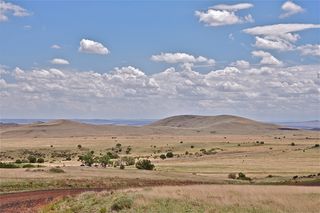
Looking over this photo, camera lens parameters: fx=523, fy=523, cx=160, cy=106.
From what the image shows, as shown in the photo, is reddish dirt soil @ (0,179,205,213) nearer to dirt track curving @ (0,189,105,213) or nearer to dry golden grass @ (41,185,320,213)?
dirt track curving @ (0,189,105,213)

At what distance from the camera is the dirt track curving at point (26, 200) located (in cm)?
3033

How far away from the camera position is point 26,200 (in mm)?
33938

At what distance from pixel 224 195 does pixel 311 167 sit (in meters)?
52.7

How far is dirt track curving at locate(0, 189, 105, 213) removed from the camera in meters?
30.3

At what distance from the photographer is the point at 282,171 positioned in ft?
234

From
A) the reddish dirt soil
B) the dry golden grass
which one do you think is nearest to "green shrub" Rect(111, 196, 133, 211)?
the dry golden grass

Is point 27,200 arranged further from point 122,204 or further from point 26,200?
point 122,204

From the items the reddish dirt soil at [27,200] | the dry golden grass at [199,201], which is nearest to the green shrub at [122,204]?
the dry golden grass at [199,201]

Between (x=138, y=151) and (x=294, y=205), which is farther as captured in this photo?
(x=138, y=151)

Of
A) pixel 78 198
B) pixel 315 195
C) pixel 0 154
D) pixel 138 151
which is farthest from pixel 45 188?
pixel 138 151

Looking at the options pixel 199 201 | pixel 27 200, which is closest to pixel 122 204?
pixel 199 201

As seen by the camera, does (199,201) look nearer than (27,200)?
Yes

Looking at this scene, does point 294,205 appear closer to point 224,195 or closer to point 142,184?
point 224,195

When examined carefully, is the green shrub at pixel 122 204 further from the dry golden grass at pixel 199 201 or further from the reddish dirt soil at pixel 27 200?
the reddish dirt soil at pixel 27 200
